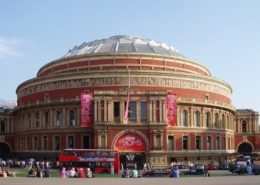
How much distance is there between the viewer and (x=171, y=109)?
69.1 metres

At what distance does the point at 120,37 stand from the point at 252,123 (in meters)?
30.3

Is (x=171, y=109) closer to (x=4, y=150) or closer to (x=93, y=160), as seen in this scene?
(x=93, y=160)

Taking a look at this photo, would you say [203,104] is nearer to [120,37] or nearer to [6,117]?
[120,37]

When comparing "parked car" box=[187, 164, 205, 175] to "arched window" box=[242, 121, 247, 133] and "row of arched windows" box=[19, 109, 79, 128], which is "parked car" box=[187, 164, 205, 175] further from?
"arched window" box=[242, 121, 247, 133]

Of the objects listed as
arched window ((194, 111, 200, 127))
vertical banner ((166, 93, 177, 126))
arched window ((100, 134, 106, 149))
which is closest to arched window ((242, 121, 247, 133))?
arched window ((194, 111, 200, 127))

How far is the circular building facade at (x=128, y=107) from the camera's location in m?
67.3

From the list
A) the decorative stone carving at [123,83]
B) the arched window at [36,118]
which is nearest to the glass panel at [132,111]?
the decorative stone carving at [123,83]

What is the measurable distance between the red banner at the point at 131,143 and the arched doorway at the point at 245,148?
121 ft

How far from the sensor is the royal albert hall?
67.3m

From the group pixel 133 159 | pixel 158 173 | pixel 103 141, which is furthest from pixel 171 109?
pixel 158 173

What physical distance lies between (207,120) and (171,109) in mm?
10402

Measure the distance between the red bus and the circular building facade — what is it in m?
8.67

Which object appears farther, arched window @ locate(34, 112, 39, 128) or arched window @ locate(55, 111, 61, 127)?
arched window @ locate(34, 112, 39, 128)

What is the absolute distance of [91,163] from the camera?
189ft
